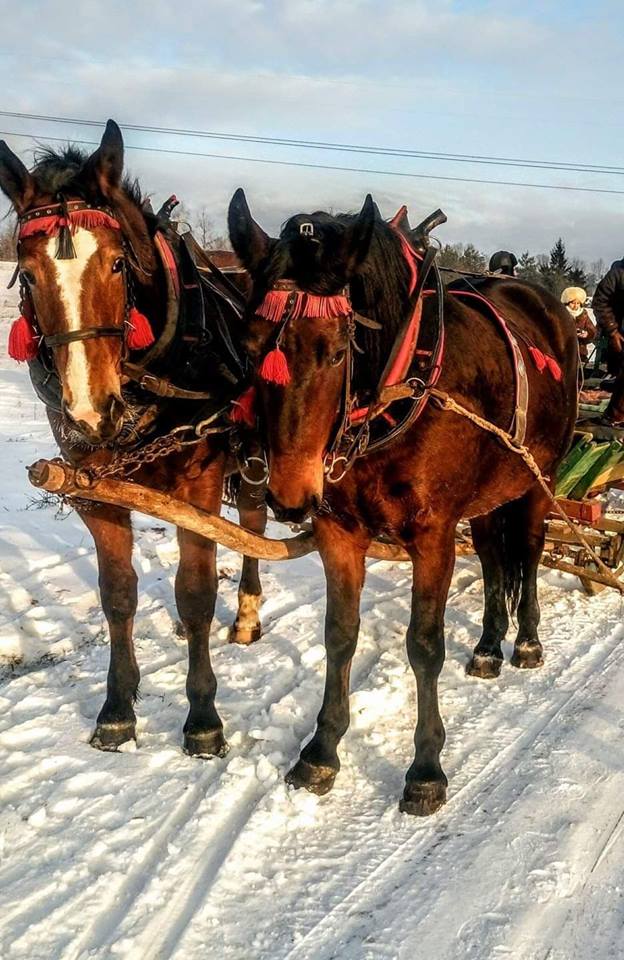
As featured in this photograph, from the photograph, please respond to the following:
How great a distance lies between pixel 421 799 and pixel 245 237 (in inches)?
88.9

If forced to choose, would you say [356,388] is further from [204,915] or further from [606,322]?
[606,322]

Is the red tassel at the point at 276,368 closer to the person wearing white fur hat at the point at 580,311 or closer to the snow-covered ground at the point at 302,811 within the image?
the snow-covered ground at the point at 302,811

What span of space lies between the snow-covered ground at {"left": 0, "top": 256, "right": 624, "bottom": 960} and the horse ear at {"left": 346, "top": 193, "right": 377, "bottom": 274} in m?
2.09

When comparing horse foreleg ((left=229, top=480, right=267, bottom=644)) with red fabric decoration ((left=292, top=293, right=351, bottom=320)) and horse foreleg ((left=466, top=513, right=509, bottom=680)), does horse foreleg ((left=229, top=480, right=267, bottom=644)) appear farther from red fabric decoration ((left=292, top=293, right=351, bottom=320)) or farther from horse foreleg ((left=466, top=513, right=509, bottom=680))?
red fabric decoration ((left=292, top=293, right=351, bottom=320))

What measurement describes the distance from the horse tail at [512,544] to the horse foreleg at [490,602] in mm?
25

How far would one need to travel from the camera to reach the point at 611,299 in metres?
6.59

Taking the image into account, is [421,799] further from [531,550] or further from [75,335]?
[75,335]

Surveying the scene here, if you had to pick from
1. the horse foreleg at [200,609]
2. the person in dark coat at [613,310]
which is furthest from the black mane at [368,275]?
the person in dark coat at [613,310]

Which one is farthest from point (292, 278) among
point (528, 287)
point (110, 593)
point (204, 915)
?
point (528, 287)

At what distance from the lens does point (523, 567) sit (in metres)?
4.76

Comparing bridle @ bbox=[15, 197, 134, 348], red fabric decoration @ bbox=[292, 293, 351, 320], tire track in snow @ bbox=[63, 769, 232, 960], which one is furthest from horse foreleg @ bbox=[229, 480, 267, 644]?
red fabric decoration @ bbox=[292, 293, 351, 320]

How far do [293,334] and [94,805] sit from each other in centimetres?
200

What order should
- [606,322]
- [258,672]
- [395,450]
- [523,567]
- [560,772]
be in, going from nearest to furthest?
[395,450] → [560,772] → [258,672] → [523,567] → [606,322]

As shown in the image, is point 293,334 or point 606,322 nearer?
point 293,334
